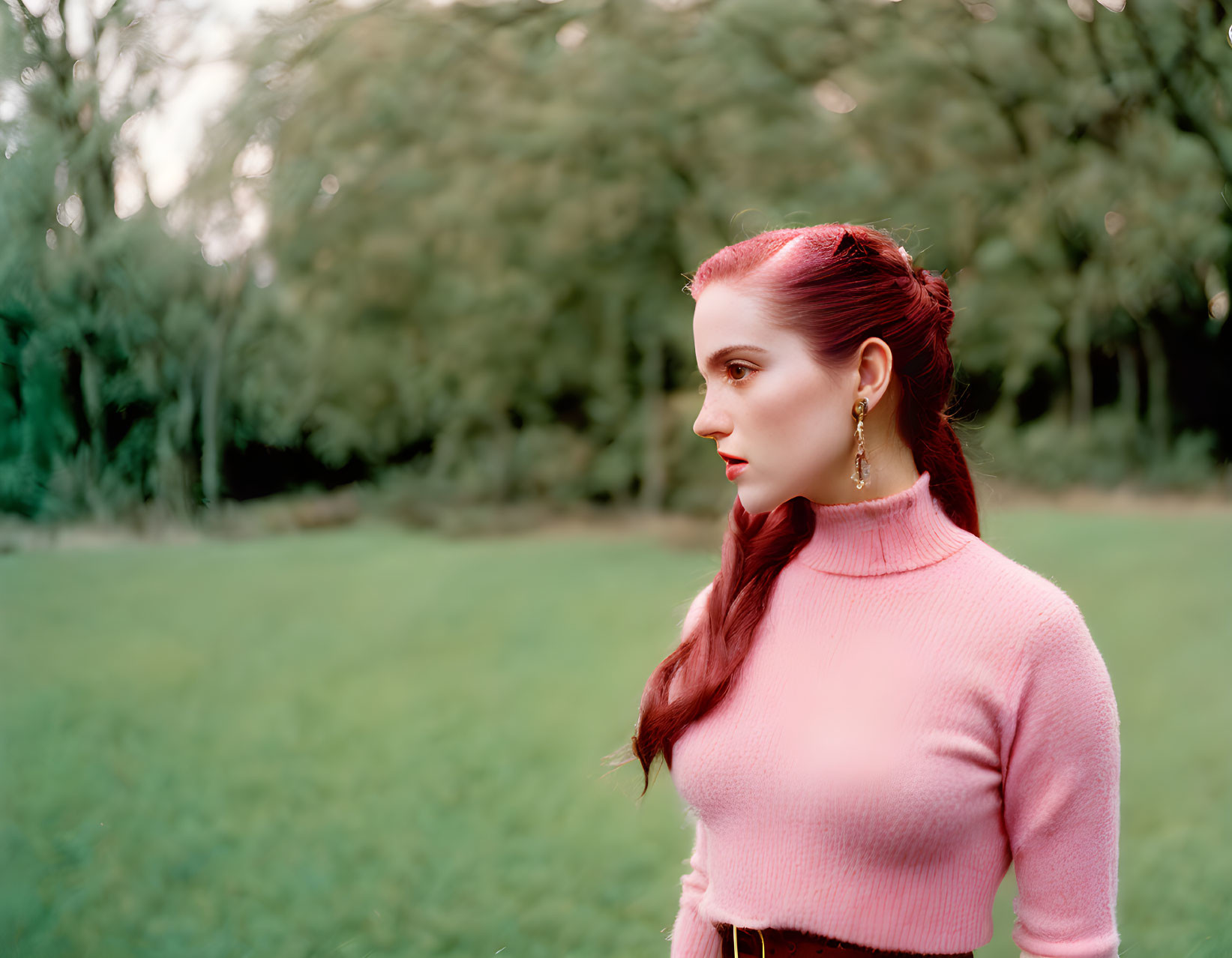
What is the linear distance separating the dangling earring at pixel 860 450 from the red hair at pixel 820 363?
0.21 ft

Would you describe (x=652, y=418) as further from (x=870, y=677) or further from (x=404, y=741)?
(x=870, y=677)

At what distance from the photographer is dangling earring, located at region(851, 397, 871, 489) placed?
124 cm

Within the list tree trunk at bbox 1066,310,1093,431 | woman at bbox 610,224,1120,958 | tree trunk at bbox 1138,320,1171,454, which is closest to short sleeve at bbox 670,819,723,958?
woman at bbox 610,224,1120,958

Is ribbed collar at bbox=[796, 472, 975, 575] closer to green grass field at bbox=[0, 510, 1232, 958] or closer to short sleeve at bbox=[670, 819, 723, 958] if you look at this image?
short sleeve at bbox=[670, 819, 723, 958]

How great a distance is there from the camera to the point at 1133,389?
6.20 meters

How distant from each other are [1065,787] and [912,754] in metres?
0.16

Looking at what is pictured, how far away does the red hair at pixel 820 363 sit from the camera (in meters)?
1.21

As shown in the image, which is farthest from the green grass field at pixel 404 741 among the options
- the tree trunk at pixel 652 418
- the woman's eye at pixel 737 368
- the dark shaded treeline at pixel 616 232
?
the woman's eye at pixel 737 368

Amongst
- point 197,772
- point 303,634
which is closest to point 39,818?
point 197,772

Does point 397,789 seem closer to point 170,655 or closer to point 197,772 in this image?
point 197,772

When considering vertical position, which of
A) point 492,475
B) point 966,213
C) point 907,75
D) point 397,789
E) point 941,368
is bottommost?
point 397,789

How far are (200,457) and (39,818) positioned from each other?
207cm

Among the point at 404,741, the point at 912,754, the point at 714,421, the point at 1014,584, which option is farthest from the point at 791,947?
the point at 404,741

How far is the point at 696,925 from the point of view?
1.41 m
